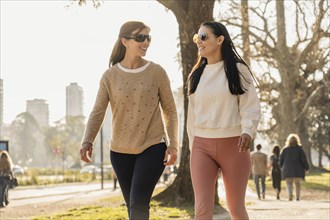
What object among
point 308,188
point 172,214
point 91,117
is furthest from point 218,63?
point 308,188

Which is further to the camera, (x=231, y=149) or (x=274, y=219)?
(x=274, y=219)

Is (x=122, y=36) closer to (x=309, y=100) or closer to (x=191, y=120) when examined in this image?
(x=191, y=120)

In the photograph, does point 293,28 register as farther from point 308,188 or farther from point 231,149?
point 231,149

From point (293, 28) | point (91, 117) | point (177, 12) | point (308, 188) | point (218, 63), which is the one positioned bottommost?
point (308, 188)

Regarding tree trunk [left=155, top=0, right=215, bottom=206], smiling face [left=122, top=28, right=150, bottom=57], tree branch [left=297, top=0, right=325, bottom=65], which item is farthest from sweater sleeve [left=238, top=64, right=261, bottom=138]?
tree branch [left=297, top=0, right=325, bottom=65]

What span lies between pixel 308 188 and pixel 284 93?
9797mm

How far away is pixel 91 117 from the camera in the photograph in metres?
5.88

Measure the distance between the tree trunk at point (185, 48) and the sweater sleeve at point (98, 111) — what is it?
788 centimetres

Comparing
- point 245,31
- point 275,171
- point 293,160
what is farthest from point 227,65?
point 245,31

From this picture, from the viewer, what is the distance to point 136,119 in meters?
5.69

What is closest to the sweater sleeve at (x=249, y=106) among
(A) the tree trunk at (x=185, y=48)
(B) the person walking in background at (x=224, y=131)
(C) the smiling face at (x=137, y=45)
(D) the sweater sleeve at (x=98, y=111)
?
(B) the person walking in background at (x=224, y=131)

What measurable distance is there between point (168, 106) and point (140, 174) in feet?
2.00

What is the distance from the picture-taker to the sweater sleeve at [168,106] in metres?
5.76

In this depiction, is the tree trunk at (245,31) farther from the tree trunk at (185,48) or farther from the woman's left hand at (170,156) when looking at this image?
the woman's left hand at (170,156)
